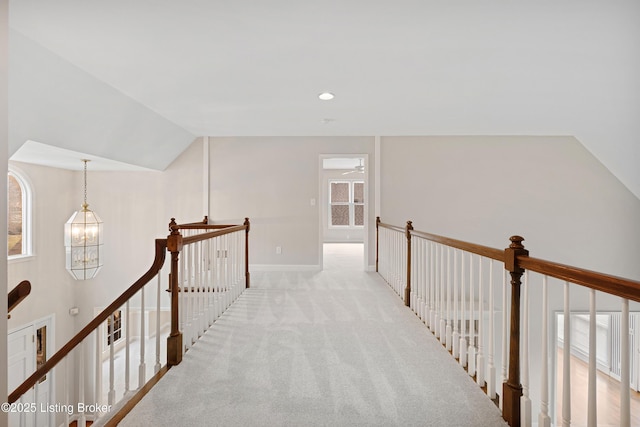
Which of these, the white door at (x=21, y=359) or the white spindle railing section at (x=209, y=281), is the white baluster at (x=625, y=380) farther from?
the white door at (x=21, y=359)

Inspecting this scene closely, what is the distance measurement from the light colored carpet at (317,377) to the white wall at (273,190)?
2590 mm

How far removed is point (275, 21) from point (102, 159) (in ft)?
12.6

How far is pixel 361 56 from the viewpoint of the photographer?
292cm

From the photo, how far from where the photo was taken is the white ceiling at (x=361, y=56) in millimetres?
2270

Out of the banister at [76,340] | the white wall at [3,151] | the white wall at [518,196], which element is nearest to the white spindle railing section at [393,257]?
the white wall at [518,196]

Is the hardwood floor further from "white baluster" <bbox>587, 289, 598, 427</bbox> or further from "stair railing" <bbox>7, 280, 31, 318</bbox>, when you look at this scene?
"stair railing" <bbox>7, 280, 31, 318</bbox>

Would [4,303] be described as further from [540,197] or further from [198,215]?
[540,197]

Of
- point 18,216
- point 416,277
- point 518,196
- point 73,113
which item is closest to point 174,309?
point 416,277

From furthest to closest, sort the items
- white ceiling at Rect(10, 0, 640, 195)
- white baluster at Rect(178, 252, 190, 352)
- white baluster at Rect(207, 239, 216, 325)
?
1. white baluster at Rect(207, 239, 216, 325)
2. white baluster at Rect(178, 252, 190, 352)
3. white ceiling at Rect(10, 0, 640, 195)

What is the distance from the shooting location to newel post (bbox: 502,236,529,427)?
1.75 m

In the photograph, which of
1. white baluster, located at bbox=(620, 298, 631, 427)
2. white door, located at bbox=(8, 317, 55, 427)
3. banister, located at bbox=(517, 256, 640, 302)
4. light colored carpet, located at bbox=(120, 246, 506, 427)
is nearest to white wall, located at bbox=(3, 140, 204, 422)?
white door, located at bbox=(8, 317, 55, 427)

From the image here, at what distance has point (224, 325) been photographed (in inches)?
125

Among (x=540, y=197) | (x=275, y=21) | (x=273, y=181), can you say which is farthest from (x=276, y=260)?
(x=540, y=197)

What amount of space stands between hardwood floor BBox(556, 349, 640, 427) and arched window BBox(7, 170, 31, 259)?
8.33 meters
